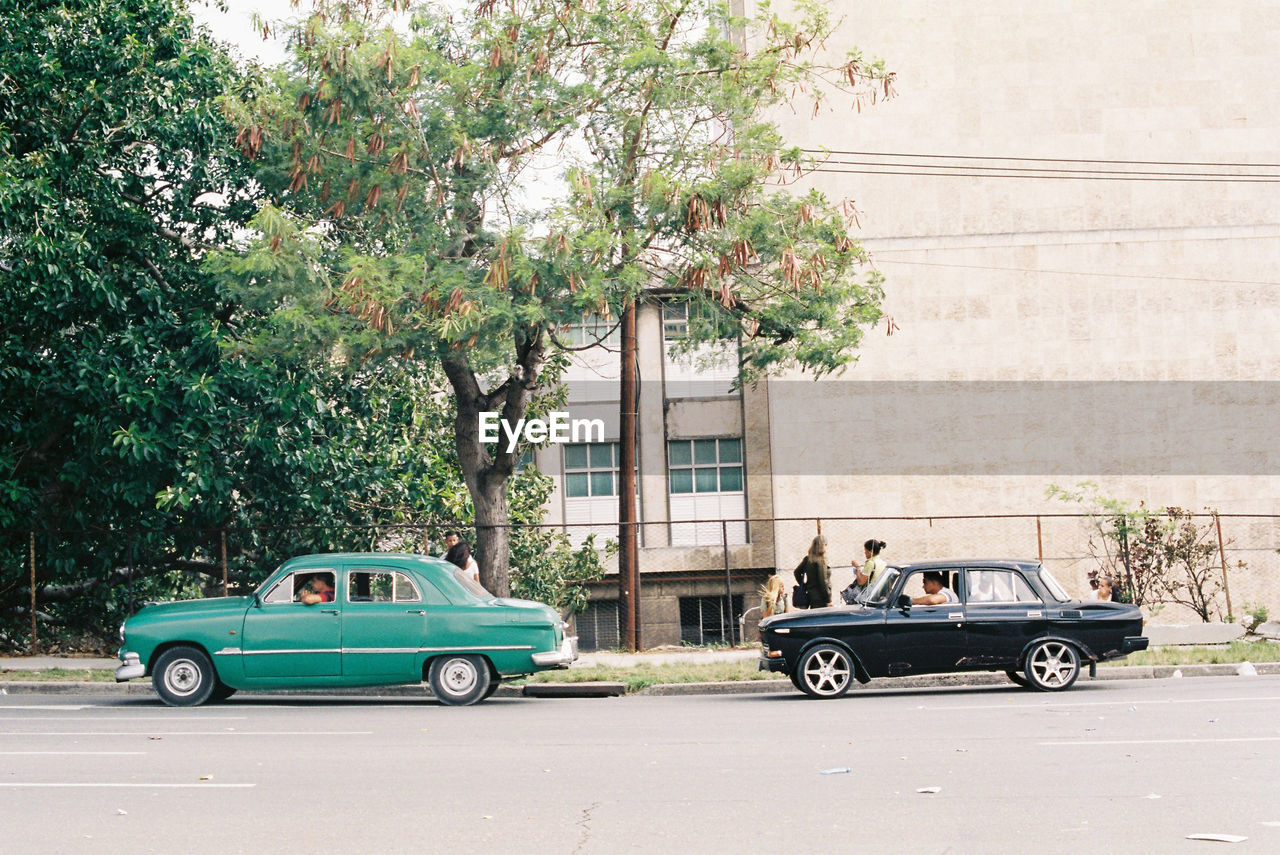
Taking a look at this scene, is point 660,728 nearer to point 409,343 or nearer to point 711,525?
point 409,343

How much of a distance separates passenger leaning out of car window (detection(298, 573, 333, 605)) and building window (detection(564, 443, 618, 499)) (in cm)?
2078

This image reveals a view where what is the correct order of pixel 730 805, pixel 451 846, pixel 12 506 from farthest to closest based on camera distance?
1. pixel 12 506
2. pixel 730 805
3. pixel 451 846

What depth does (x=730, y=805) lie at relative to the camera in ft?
25.5

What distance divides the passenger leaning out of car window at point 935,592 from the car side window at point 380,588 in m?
5.39

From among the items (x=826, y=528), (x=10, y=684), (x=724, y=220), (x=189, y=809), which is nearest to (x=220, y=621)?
(x=10, y=684)

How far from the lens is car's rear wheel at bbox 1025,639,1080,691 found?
47.3ft

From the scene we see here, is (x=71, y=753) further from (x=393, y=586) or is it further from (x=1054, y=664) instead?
(x=1054, y=664)

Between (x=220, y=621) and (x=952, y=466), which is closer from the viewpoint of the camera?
(x=220, y=621)

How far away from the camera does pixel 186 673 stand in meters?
14.7

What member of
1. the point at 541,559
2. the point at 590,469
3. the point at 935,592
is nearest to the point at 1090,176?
the point at 590,469

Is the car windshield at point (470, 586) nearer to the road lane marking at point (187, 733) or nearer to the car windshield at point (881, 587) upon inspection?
the road lane marking at point (187, 733)

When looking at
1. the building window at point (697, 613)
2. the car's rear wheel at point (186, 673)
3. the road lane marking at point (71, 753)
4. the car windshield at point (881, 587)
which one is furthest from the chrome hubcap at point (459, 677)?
the building window at point (697, 613)

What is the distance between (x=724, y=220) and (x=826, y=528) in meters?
15.3

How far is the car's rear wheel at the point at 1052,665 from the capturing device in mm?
14430
